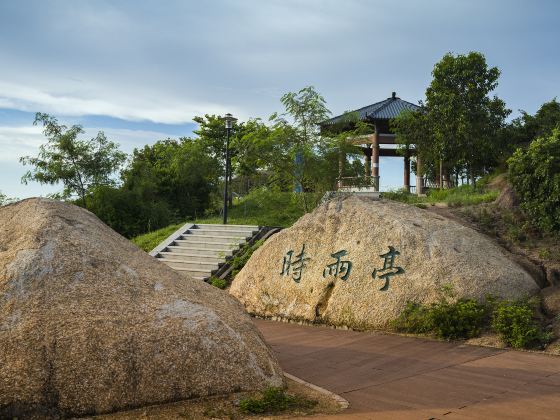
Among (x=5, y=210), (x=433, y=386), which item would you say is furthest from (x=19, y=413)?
(x=433, y=386)

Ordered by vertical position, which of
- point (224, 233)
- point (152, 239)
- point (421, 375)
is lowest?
point (421, 375)

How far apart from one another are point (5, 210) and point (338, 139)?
10126 mm

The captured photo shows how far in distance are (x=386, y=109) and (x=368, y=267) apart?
16.8 meters

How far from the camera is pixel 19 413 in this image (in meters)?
4.41

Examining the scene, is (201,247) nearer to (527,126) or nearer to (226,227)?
(226,227)

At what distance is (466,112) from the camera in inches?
793

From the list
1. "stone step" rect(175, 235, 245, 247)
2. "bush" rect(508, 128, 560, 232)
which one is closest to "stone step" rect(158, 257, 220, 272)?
"stone step" rect(175, 235, 245, 247)

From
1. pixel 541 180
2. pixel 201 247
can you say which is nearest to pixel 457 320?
pixel 541 180

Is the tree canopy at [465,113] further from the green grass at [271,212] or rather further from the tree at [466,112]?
the green grass at [271,212]

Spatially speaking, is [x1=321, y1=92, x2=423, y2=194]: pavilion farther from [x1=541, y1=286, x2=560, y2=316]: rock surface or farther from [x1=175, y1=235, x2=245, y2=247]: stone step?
[x1=541, y1=286, x2=560, y2=316]: rock surface

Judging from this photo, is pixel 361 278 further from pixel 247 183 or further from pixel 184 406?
pixel 247 183

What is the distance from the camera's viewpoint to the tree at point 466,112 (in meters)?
20.0

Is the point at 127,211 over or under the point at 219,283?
over

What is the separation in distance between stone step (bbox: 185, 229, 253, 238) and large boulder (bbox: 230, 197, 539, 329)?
533 centimetres
